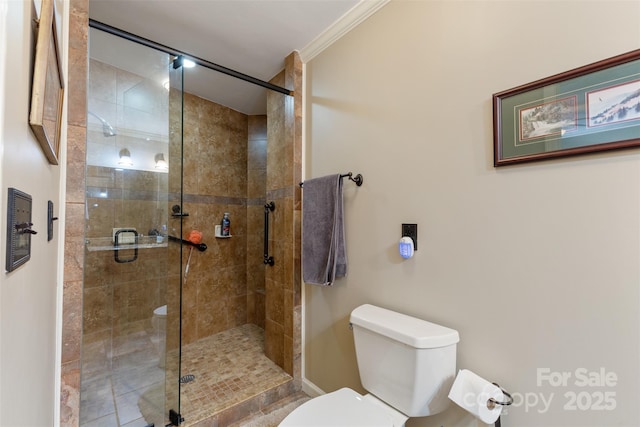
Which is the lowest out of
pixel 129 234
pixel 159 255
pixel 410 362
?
pixel 410 362

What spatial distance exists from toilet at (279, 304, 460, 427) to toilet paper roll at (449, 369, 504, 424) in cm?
8

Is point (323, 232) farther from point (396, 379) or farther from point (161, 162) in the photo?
point (161, 162)

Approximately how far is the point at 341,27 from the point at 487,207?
1425mm

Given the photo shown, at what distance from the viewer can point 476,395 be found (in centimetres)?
105

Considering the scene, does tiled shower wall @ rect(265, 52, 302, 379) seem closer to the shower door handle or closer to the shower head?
the shower door handle

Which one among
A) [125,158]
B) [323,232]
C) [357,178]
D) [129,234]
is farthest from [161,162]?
[357,178]

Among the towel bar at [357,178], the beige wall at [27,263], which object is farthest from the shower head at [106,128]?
the towel bar at [357,178]

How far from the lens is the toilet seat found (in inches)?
45.1

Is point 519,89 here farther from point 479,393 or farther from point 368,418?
point 368,418

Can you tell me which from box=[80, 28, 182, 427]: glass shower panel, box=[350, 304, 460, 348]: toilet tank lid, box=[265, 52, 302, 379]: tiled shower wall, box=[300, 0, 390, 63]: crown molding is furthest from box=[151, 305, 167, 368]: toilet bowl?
box=[300, 0, 390, 63]: crown molding

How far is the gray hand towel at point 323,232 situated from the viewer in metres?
1.71

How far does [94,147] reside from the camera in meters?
1.72

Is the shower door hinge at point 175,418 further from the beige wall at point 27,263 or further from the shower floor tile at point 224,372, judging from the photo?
the beige wall at point 27,263

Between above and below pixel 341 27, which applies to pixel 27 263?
below
